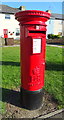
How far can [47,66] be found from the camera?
5828mm

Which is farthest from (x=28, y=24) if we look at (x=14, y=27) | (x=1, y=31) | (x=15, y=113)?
(x=14, y=27)

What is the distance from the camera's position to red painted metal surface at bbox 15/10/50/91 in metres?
2.36

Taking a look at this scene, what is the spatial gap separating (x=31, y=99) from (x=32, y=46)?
1.06 meters

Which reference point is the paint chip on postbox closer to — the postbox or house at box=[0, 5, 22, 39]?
the postbox

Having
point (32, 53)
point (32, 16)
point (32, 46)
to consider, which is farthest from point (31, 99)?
point (32, 16)

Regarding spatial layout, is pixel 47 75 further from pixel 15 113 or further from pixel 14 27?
pixel 14 27

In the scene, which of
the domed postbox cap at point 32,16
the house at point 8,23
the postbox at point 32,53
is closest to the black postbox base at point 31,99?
the postbox at point 32,53

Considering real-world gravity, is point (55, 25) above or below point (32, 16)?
above

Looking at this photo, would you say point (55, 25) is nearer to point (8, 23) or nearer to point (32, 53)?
point (8, 23)

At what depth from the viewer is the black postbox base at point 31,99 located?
269 centimetres

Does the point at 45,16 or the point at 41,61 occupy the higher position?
the point at 45,16

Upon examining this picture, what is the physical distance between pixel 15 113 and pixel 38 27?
1668 mm

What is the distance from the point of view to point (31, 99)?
2709 mm

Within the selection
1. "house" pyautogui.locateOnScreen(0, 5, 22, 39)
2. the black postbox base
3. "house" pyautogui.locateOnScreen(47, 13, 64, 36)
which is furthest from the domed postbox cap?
"house" pyautogui.locateOnScreen(47, 13, 64, 36)
